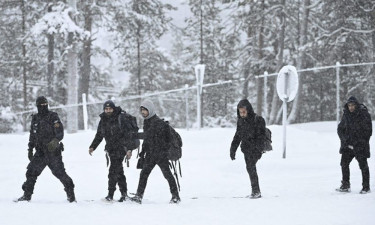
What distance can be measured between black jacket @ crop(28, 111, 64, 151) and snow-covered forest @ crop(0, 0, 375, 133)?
924 centimetres

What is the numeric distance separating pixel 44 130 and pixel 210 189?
393cm

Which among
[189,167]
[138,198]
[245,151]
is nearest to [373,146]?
[189,167]

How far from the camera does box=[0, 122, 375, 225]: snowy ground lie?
237 inches

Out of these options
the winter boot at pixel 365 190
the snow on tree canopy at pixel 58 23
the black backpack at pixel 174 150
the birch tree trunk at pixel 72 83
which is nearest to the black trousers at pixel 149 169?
the black backpack at pixel 174 150

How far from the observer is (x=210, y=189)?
962 cm

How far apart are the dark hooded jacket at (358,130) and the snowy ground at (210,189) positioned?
32.3 inches

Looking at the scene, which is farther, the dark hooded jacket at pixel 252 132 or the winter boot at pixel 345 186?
the winter boot at pixel 345 186

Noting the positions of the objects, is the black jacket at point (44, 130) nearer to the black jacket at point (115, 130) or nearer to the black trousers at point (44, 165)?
the black trousers at point (44, 165)

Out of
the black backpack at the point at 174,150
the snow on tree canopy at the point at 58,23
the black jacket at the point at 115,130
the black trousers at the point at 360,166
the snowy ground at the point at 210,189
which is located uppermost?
the snow on tree canopy at the point at 58,23

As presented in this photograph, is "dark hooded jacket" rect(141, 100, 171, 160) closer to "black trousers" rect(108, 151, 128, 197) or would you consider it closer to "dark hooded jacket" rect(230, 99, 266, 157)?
"black trousers" rect(108, 151, 128, 197)

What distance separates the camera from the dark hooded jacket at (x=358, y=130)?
7852mm

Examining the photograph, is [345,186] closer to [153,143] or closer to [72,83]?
[153,143]

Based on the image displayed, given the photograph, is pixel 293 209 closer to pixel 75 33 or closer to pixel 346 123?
pixel 346 123

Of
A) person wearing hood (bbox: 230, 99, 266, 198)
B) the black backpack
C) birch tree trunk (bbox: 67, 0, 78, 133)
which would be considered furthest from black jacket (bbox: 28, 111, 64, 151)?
birch tree trunk (bbox: 67, 0, 78, 133)
